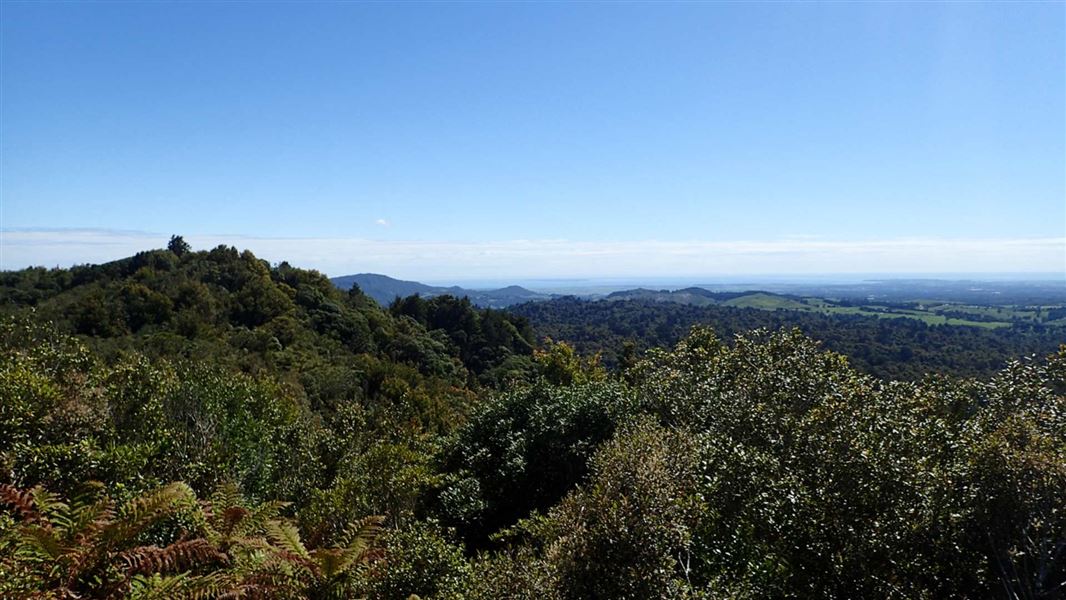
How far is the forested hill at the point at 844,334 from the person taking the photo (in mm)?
56719

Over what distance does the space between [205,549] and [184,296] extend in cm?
4348

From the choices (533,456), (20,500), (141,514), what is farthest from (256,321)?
(141,514)

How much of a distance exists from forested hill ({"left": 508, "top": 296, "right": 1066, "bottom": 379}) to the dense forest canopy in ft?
51.7

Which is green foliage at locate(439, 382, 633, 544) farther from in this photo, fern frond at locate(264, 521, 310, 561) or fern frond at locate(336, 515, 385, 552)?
fern frond at locate(264, 521, 310, 561)

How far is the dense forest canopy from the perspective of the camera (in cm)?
546

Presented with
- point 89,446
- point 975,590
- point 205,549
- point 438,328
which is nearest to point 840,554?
point 975,590

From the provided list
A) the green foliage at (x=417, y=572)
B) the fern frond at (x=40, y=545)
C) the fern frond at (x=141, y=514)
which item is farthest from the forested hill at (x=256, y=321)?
the green foliage at (x=417, y=572)

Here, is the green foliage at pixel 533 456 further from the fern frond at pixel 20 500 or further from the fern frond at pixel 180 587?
the fern frond at pixel 20 500

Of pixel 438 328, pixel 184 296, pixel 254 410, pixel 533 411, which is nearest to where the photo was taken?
pixel 533 411

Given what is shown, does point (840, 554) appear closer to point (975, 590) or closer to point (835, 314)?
point (975, 590)

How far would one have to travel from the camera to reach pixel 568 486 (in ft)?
40.4

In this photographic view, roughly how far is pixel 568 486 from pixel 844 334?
88498 mm

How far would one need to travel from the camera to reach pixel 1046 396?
6.98 meters

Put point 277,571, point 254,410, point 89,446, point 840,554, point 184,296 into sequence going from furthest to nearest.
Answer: point 184,296 → point 254,410 → point 89,446 → point 277,571 → point 840,554
